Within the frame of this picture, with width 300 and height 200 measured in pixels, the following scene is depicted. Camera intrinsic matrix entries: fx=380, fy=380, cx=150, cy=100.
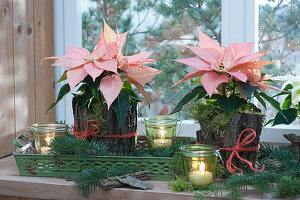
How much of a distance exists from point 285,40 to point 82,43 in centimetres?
83

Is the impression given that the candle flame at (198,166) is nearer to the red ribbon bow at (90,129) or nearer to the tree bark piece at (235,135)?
the tree bark piece at (235,135)

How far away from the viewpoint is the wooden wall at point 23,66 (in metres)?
1.33

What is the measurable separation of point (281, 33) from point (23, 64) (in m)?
0.98

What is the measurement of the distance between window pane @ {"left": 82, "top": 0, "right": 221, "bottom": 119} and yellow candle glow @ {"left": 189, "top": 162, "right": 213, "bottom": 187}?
65 cm

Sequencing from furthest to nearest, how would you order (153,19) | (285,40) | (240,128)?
1. (153,19)
2. (285,40)
3. (240,128)

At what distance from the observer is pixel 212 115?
1.03 meters

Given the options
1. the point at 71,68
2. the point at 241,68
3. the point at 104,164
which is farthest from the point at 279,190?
the point at 71,68

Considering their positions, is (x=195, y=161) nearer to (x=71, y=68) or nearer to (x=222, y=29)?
(x=71, y=68)

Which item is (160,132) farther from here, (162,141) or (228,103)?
(228,103)

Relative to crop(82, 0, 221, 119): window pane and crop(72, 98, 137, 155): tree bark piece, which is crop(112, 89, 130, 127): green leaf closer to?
crop(72, 98, 137, 155): tree bark piece

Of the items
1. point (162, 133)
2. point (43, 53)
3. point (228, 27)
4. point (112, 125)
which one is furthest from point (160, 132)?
point (43, 53)

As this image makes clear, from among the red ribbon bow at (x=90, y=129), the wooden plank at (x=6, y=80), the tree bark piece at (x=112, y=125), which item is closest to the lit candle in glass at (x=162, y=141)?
the tree bark piece at (x=112, y=125)

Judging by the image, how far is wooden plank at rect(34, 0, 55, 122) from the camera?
1.51m

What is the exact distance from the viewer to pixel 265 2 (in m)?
1.43
